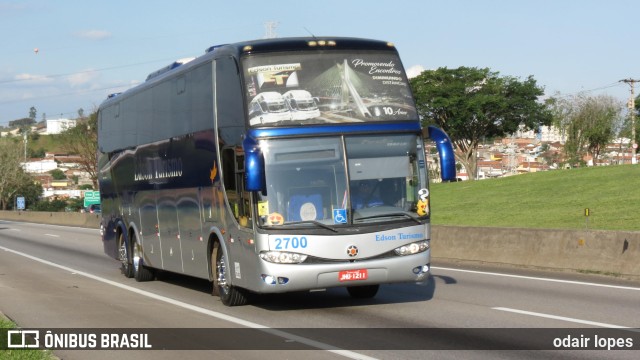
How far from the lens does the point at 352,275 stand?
14273 millimetres

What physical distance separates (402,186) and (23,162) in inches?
6063

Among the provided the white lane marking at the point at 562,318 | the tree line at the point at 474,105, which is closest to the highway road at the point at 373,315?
the white lane marking at the point at 562,318

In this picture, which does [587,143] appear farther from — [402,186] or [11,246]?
[402,186]

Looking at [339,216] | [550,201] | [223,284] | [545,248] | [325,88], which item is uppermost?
[325,88]

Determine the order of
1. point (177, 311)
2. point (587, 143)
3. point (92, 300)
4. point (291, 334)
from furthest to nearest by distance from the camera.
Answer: point (587, 143), point (92, 300), point (177, 311), point (291, 334)

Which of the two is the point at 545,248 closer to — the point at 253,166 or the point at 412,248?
the point at 412,248

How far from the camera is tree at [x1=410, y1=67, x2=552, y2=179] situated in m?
89.8

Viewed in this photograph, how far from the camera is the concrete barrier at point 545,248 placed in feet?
64.0

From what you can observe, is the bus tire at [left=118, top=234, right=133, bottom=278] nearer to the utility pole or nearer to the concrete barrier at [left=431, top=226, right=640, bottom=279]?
the concrete barrier at [left=431, top=226, right=640, bottom=279]

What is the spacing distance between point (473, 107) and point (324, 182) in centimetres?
7560

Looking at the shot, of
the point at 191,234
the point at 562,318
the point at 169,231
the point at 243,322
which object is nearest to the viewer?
the point at 562,318

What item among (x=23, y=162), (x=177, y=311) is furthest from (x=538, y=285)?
(x=23, y=162)

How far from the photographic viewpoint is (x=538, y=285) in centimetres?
1819

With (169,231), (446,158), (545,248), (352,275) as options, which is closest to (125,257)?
(169,231)
